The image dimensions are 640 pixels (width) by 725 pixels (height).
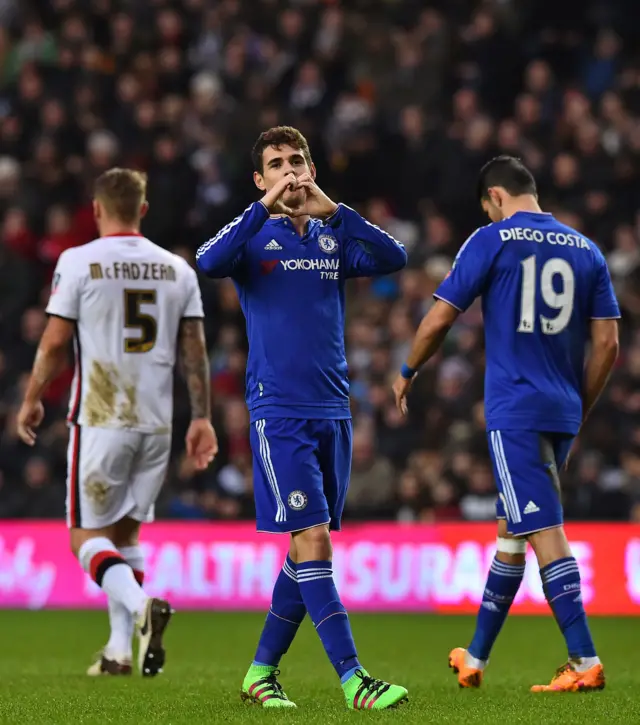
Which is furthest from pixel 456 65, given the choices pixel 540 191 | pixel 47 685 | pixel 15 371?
pixel 47 685

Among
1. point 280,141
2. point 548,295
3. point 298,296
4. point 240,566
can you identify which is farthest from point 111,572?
point 240,566

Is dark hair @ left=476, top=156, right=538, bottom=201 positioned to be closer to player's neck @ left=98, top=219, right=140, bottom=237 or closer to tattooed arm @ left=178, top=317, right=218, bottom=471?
tattooed arm @ left=178, top=317, right=218, bottom=471

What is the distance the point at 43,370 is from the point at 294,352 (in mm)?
1943

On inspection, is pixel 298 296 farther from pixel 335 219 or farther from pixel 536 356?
pixel 536 356

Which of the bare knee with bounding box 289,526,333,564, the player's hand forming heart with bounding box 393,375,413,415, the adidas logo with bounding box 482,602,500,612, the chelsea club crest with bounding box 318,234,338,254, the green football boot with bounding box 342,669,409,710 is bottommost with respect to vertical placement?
the green football boot with bounding box 342,669,409,710

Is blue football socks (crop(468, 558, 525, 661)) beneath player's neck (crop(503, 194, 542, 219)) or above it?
beneath

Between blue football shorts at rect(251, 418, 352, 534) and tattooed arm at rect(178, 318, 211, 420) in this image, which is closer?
blue football shorts at rect(251, 418, 352, 534)

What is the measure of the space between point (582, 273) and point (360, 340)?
27.9ft

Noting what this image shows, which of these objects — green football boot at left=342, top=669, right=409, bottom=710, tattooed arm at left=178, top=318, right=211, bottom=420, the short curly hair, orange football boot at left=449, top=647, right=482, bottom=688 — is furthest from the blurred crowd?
green football boot at left=342, top=669, right=409, bottom=710

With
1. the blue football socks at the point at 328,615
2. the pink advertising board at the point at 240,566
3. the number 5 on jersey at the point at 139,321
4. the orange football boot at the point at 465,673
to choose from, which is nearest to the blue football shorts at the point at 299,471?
the blue football socks at the point at 328,615

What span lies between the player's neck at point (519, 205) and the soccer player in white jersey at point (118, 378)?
1930 mm

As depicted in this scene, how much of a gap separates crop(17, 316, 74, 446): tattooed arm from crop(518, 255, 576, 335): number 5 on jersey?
7.98 ft

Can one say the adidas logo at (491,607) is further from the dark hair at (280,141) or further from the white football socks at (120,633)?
the dark hair at (280,141)

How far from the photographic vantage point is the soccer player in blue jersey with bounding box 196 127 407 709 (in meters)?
5.91
